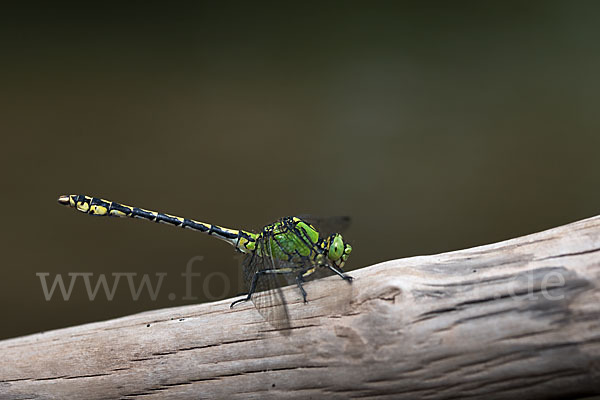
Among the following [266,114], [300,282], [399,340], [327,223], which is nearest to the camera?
[399,340]

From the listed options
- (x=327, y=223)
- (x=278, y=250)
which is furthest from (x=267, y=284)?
(x=327, y=223)

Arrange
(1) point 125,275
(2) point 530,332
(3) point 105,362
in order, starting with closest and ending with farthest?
(2) point 530,332
(3) point 105,362
(1) point 125,275

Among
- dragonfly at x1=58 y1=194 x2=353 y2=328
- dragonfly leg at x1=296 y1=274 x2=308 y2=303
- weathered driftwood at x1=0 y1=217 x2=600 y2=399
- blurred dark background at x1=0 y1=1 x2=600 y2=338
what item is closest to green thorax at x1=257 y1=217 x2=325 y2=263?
dragonfly at x1=58 y1=194 x2=353 y2=328

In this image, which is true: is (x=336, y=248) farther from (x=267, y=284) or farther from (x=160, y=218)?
(x=160, y=218)

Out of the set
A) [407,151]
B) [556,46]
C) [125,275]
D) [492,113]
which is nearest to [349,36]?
[407,151]

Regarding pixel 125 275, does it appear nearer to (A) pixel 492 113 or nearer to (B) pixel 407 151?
(B) pixel 407 151

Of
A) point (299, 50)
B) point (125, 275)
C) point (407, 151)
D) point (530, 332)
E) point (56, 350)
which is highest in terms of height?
point (299, 50)

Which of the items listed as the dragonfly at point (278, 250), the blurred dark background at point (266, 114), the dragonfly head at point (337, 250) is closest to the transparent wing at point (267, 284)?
the dragonfly at point (278, 250)
